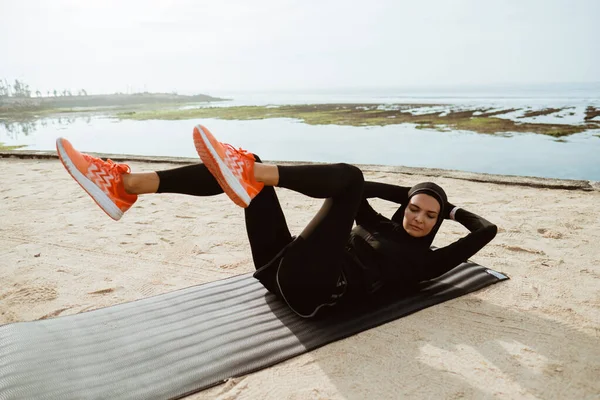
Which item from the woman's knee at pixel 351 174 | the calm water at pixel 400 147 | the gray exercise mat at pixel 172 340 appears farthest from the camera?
the calm water at pixel 400 147

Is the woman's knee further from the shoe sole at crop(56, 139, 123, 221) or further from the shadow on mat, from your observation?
the shoe sole at crop(56, 139, 123, 221)

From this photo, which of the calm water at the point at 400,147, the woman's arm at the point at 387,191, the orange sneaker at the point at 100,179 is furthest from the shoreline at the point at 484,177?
the orange sneaker at the point at 100,179

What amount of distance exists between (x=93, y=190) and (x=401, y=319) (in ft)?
6.03

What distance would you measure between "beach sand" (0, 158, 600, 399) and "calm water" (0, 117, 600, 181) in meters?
5.69

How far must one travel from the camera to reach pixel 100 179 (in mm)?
2141

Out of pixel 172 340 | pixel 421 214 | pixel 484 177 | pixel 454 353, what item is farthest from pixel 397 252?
pixel 484 177

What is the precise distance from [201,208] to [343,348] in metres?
3.32

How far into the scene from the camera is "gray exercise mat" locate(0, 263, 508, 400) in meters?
1.90

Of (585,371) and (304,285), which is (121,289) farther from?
(585,371)

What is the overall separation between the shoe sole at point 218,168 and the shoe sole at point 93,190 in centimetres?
53

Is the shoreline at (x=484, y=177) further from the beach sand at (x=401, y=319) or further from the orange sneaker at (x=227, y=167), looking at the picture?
the orange sneaker at (x=227, y=167)

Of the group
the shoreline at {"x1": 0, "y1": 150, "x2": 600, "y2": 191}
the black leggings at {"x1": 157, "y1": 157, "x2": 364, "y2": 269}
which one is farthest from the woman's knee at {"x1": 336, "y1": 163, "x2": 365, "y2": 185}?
the shoreline at {"x1": 0, "y1": 150, "x2": 600, "y2": 191}

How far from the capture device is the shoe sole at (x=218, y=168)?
2000 mm

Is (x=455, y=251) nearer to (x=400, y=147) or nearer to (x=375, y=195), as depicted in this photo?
(x=375, y=195)
